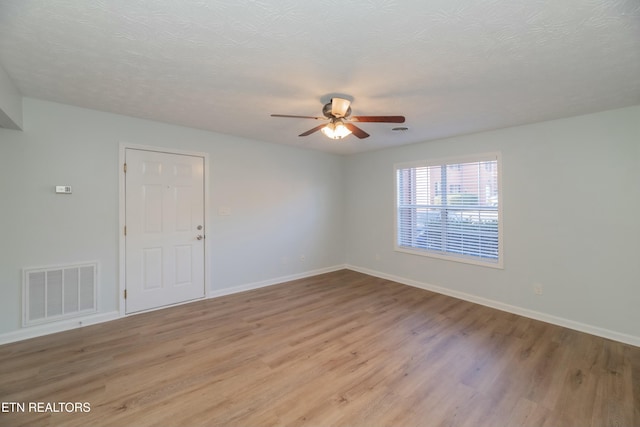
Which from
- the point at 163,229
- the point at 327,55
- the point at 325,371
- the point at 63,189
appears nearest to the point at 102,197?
the point at 63,189

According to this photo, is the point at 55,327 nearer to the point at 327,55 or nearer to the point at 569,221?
the point at 327,55

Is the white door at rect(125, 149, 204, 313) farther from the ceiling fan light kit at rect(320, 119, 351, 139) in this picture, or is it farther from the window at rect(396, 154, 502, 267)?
the window at rect(396, 154, 502, 267)

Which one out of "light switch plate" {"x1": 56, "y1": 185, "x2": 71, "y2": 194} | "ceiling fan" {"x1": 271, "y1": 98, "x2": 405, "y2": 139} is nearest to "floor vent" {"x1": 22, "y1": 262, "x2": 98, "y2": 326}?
"light switch plate" {"x1": 56, "y1": 185, "x2": 71, "y2": 194}

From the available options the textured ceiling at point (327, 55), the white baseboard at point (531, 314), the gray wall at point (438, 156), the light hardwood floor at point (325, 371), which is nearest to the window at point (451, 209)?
the gray wall at point (438, 156)

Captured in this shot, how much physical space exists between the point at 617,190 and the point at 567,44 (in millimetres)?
2084

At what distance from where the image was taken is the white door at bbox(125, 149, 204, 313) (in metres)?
3.38

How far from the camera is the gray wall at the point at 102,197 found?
2.72m

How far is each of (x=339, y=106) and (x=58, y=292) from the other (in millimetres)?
3583

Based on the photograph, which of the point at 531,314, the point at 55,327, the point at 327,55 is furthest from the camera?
the point at 531,314

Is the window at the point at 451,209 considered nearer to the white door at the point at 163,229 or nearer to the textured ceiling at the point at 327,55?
the textured ceiling at the point at 327,55

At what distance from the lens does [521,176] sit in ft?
11.3

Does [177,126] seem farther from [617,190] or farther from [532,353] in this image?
[617,190]

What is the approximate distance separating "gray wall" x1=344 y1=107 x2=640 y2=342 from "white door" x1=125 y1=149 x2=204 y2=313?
12.6 feet

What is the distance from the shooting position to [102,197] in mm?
3174
